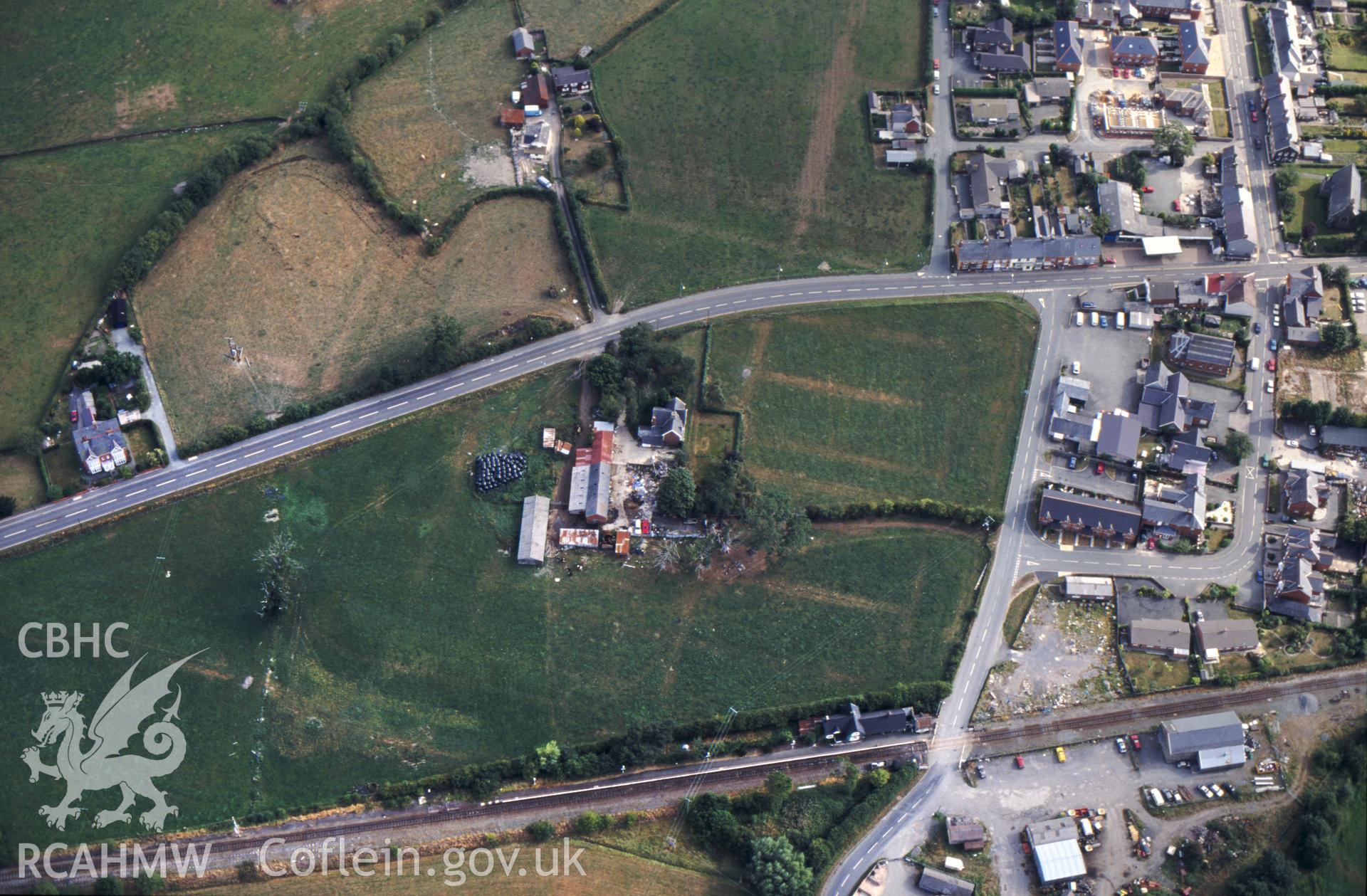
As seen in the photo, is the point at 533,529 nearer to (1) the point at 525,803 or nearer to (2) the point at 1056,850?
(1) the point at 525,803

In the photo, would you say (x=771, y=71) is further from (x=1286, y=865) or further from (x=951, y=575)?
(x=1286, y=865)

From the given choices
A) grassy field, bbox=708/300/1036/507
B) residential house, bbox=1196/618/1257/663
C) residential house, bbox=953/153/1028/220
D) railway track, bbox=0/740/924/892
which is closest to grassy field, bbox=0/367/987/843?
railway track, bbox=0/740/924/892

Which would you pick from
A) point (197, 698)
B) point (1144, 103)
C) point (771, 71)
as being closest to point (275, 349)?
point (197, 698)

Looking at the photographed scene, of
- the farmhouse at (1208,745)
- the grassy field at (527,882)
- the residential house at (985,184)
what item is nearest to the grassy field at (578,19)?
the residential house at (985,184)

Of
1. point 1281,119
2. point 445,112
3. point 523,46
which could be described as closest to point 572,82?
point 523,46

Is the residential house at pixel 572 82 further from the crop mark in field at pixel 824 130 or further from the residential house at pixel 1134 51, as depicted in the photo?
the residential house at pixel 1134 51

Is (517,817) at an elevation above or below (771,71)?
below

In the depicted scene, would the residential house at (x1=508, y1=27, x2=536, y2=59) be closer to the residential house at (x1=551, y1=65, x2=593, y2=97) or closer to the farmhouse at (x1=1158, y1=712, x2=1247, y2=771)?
the residential house at (x1=551, y1=65, x2=593, y2=97)
